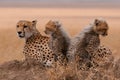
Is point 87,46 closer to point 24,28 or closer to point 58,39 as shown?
point 58,39

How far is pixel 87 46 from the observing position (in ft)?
24.7

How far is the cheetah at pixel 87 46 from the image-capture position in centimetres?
728

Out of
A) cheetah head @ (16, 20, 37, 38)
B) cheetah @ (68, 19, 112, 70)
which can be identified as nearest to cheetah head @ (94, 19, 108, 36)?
cheetah @ (68, 19, 112, 70)

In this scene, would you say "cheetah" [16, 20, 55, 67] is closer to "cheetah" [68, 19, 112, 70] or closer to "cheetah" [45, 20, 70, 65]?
"cheetah" [45, 20, 70, 65]


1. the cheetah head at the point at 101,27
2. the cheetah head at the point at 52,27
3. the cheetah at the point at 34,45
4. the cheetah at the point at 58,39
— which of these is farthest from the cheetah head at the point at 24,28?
the cheetah head at the point at 101,27

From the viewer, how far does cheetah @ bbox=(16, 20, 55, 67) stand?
838cm

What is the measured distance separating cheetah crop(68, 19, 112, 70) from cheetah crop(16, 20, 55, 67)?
29.3 inches

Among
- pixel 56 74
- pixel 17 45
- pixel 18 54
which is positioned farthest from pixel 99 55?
pixel 17 45

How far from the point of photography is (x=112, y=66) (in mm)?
7465

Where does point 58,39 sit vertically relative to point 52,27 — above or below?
below

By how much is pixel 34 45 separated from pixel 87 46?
4.91 ft

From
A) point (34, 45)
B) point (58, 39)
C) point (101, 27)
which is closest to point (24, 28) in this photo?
point (34, 45)

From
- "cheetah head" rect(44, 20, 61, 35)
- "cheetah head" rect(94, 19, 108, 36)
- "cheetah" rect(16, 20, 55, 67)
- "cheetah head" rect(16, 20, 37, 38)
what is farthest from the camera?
"cheetah head" rect(16, 20, 37, 38)

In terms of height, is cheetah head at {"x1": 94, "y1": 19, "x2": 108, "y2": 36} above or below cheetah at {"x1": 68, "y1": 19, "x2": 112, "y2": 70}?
above
